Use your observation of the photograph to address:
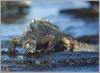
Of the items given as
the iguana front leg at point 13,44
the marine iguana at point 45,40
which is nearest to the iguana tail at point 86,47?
the marine iguana at point 45,40

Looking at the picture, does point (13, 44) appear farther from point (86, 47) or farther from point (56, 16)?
point (86, 47)

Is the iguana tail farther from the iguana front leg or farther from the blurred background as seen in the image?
the iguana front leg

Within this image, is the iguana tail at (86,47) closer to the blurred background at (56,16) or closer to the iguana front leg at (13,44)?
the blurred background at (56,16)

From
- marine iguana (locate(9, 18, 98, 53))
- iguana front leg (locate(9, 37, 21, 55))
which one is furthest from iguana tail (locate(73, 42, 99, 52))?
iguana front leg (locate(9, 37, 21, 55))

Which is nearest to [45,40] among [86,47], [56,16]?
[56,16]

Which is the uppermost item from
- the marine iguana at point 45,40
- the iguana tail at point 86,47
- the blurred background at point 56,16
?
the blurred background at point 56,16
